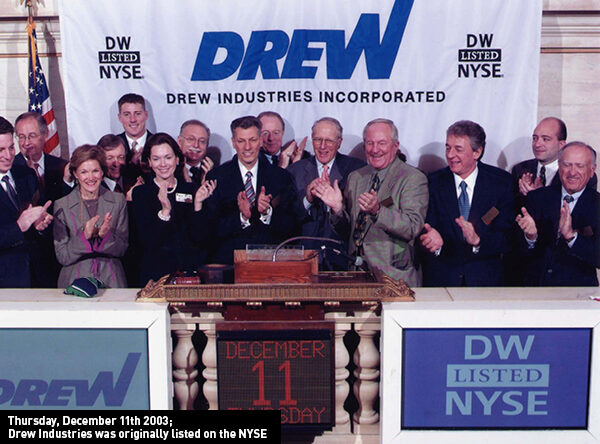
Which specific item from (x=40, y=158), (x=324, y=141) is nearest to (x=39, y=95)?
(x=40, y=158)

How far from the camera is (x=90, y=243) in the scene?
6289 mm

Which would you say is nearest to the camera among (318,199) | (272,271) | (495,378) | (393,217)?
(495,378)

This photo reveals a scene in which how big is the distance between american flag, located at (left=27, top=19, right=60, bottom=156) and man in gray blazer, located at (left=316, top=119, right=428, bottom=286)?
256 centimetres

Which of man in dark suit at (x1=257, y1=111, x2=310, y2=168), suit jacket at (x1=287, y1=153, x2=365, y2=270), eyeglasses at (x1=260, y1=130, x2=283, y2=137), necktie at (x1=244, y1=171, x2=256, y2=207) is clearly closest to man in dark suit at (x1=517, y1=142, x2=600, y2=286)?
suit jacket at (x1=287, y1=153, x2=365, y2=270)

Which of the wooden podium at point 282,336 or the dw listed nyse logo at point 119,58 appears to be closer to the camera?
the wooden podium at point 282,336

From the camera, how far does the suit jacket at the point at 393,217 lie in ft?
20.2

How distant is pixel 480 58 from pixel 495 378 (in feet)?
10.9

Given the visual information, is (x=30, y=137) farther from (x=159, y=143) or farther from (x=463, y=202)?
(x=463, y=202)

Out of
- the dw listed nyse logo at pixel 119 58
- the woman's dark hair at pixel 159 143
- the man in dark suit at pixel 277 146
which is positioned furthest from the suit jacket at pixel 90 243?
the man in dark suit at pixel 277 146

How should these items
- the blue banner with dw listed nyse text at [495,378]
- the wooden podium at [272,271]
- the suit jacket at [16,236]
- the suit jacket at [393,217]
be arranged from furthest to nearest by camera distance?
the suit jacket at [16,236] → the suit jacket at [393,217] → the wooden podium at [272,271] → the blue banner with dw listed nyse text at [495,378]

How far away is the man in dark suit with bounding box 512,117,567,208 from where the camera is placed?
627cm

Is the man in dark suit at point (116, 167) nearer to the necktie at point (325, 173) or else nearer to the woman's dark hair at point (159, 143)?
the woman's dark hair at point (159, 143)

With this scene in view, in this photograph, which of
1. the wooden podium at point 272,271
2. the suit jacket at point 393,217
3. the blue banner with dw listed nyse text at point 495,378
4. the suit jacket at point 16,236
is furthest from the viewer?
the suit jacket at point 16,236

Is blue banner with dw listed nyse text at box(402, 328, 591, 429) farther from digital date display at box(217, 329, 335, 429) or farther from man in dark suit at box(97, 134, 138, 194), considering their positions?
man in dark suit at box(97, 134, 138, 194)
